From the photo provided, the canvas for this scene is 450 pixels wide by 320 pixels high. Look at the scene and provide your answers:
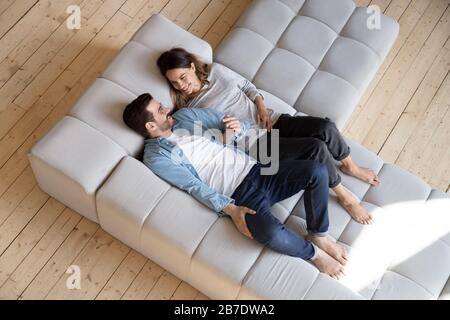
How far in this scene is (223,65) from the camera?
257cm

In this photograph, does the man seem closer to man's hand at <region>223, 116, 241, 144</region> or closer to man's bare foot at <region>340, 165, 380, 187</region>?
man's hand at <region>223, 116, 241, 144</region>

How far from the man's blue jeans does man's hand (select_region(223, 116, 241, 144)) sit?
17 cm

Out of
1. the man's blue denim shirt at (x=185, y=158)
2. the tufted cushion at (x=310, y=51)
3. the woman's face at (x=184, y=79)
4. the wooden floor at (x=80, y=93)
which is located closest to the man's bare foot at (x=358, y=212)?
the tufted cushion at (x=310, y=51)

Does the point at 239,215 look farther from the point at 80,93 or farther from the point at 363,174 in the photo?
the point at 80,93

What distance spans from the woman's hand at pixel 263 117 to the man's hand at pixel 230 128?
126 mm

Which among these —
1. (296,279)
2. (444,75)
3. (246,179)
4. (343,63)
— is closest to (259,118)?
(246,179)

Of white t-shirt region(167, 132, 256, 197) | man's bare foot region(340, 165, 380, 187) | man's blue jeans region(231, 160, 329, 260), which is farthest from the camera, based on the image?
man's bare foot region(340, 165, 380, 187)

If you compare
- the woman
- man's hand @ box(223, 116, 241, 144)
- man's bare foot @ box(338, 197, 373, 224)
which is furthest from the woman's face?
man's bare foot @ box(338, 197, 373, 224)

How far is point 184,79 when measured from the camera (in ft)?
7.64

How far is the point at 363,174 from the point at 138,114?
3.32 ft

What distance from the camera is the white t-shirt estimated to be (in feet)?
7.33

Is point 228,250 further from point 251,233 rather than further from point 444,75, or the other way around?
point 444,75

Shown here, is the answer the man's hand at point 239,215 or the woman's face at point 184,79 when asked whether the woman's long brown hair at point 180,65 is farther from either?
the man's hand at point 239,215

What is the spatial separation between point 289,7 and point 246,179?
1008 millimetres
